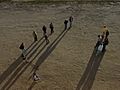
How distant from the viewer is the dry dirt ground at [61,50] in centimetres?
1889

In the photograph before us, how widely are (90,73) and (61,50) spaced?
3.58 metres

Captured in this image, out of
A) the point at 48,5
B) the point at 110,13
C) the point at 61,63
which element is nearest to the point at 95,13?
the point at 110,13

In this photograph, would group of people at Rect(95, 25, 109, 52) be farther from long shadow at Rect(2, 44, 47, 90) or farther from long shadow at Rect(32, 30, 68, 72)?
long shadow at Rect(2, 44, 47, 90)

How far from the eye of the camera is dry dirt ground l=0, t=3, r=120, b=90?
62.0 ft

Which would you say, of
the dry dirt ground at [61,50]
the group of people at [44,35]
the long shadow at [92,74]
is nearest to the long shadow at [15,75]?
the dry dirt ground at [61,50]

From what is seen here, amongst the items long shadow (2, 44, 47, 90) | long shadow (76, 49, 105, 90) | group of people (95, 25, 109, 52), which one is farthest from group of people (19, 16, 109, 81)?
long shadow (2, 44, 47, 90)

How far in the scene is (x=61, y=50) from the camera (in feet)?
72.5

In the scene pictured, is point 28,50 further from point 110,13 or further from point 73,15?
point 110,13

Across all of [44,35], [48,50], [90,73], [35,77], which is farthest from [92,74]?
[44,35]

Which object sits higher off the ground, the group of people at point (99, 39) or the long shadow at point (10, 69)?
the group of people at point (99, 39)

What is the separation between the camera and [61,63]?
67.6ft

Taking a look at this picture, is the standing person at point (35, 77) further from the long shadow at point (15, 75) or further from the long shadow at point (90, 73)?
the long shadow at point (90, 73)

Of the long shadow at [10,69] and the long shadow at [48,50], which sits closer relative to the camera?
the long shadow at [10,69]

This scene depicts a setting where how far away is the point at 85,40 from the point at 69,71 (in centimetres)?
442
